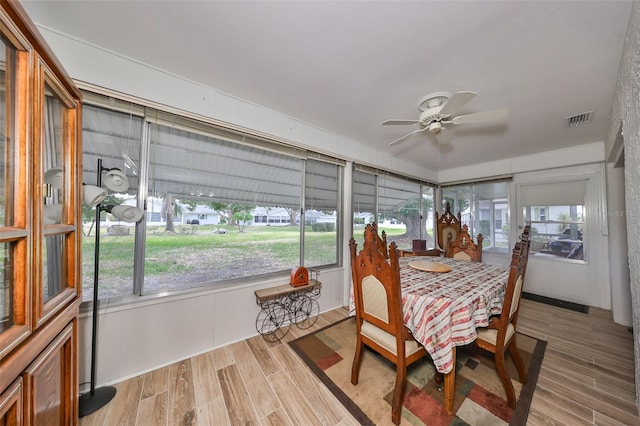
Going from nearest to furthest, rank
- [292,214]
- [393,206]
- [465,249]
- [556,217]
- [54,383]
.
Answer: [54,383] → [292,214] → [465,249] → [556,217] → [393,206]

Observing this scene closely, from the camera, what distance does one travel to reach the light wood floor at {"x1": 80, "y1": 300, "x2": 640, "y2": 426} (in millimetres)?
1373

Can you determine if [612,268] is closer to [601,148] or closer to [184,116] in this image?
[601,148]

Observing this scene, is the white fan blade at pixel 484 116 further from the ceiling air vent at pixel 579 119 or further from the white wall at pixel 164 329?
the white wall at pixel 164 329

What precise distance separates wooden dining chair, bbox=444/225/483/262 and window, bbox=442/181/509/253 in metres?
1.88

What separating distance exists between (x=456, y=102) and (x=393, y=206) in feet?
8.13

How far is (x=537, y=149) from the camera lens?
11.1ft

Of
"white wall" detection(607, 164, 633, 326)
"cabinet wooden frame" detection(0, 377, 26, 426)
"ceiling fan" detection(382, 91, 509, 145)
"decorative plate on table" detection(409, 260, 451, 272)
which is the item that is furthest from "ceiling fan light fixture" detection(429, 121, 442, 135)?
"white wall" detection(607, 164, 633, 326)

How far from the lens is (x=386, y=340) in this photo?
4.83 feet

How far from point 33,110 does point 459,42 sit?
224 centimetres

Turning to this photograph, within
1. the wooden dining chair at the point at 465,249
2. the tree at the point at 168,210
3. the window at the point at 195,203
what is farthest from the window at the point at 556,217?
the tree at the point at 168,210

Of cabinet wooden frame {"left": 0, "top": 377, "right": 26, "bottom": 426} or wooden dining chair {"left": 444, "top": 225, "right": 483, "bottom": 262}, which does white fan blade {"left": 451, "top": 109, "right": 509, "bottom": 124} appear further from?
cabinet wooden frame {"left": 0, "top": 377, "right": 26, "bottom": 426}

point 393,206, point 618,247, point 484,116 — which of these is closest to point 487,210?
point 618,247

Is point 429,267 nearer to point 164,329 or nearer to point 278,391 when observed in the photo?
point 278,391

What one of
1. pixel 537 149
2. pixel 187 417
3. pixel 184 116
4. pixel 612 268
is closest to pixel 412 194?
pixel 537 149
